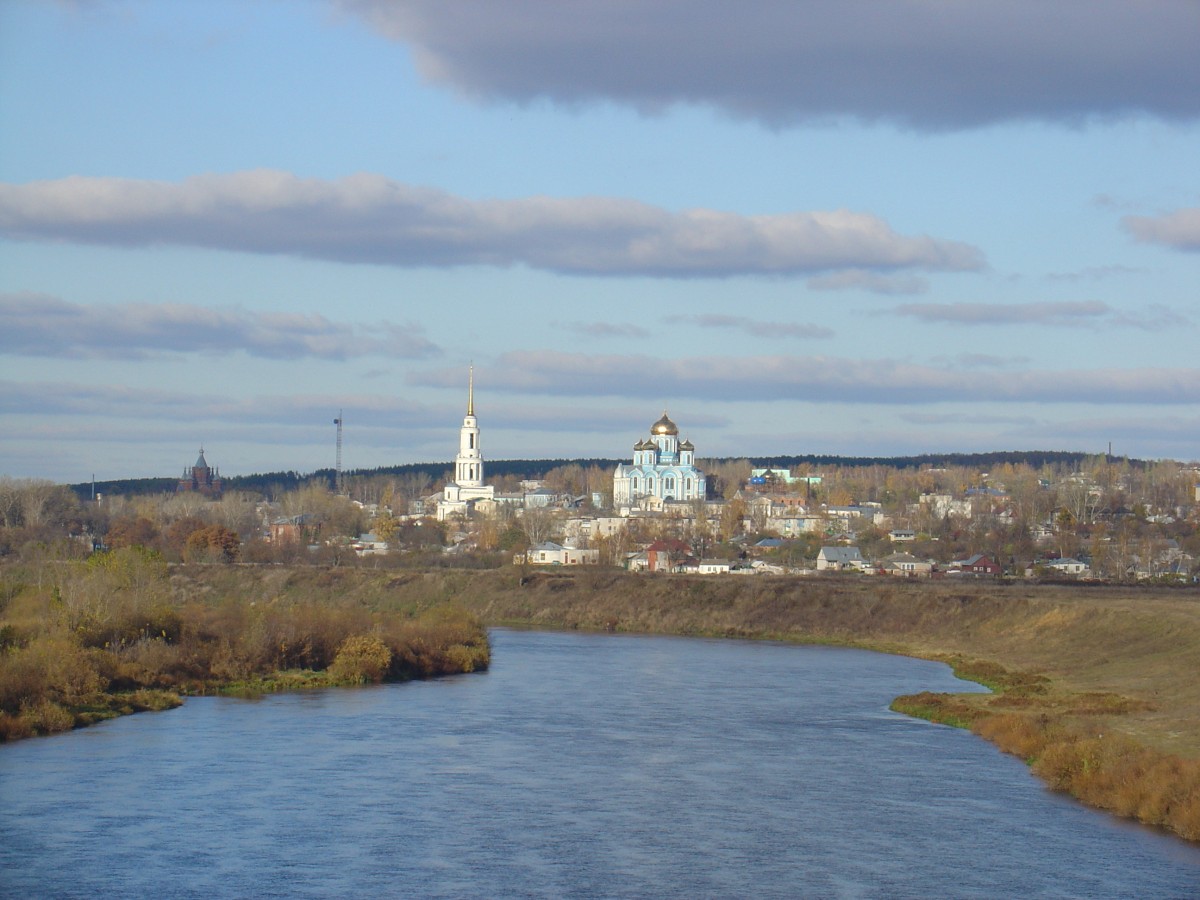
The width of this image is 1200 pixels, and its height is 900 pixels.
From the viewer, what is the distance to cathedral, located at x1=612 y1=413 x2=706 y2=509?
140 metres

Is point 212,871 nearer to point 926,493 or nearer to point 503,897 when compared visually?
point 503,897

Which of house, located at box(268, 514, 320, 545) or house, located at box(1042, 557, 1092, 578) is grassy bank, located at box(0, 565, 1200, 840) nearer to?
house, located at box(1042, 557, 1092, 578)

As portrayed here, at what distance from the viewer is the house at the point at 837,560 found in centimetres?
8431

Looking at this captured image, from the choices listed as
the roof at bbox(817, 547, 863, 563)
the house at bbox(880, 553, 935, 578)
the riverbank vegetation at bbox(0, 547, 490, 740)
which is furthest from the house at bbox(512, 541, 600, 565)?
the riverbank vegetation at bbox(0, 547, 490, 740)

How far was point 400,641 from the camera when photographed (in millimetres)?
43938

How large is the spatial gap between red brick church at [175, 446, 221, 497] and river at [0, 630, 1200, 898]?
137194 millimetres

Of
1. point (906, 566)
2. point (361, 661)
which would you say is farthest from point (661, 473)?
point (361, 661)

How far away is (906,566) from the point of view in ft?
269

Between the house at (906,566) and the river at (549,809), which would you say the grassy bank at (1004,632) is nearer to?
the river at (549,809)

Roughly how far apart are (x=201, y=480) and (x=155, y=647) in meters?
139

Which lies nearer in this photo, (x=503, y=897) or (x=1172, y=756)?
(x=503, y=897)

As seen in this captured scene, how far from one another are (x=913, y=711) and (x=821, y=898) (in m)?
16.9

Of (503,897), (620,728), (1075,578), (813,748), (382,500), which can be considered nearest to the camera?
(503,897)

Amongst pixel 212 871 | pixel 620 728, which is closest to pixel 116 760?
pixel 212 871
